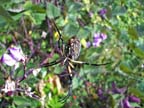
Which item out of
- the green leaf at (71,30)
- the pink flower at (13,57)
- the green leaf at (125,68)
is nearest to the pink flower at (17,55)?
the pink flower at (13,57)

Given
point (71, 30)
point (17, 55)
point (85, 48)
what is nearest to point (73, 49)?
point (17, 55)

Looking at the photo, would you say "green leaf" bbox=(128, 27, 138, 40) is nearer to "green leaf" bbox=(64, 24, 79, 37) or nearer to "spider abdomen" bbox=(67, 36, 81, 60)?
"green leaf" bbox=(64, 24, 79, 37)

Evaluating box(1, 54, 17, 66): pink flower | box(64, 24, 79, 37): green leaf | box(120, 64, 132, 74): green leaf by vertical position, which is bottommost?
box(120, 64, 132, 74): green leaf

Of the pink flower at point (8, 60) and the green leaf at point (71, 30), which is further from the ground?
the green leaf at point (71, 30)

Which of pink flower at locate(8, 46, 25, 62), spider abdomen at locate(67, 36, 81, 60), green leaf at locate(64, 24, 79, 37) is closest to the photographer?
spider abdomen at locate(67, 36, 81, 60)

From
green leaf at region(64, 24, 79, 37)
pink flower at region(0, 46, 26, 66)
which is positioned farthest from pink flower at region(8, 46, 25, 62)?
green leaf at region(64, 24, 79, 37)

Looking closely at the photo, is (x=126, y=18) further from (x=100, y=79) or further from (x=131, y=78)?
(x=131, y=78)

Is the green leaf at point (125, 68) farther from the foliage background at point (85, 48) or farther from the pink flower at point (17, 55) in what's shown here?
the pink flower at point (17, 55)

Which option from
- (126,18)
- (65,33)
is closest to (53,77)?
(65,33)
